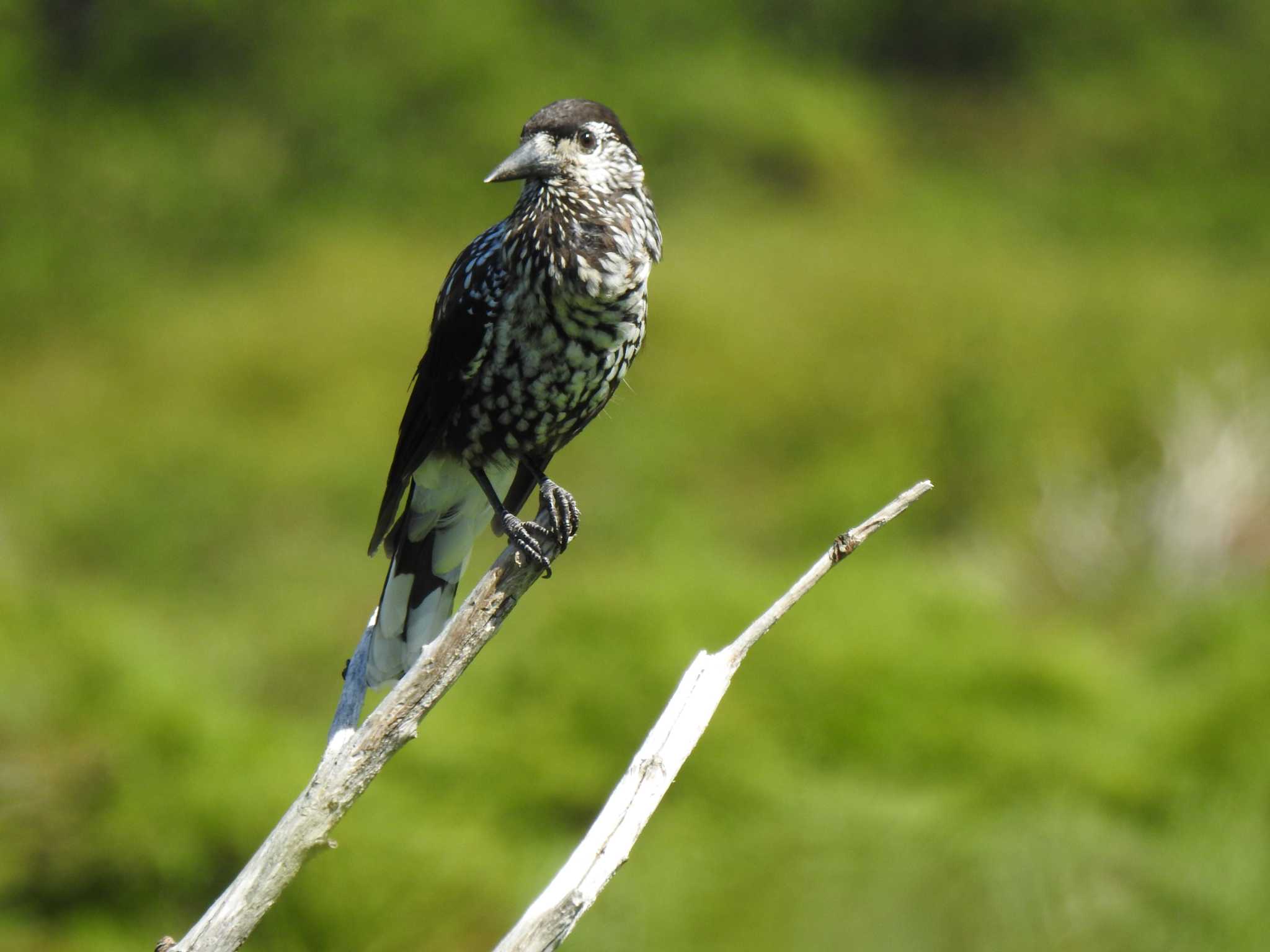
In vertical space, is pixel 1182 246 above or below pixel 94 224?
below

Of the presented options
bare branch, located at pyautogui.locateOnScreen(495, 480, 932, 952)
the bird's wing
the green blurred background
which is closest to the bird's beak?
the bird's wing

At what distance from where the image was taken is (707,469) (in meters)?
12.4

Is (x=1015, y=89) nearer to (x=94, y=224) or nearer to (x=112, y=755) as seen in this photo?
(x=94, y=224)

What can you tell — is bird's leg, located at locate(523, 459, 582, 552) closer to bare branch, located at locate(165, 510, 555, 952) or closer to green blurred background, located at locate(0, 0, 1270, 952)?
bare branch, located at locate(165, 510, 555, 952)

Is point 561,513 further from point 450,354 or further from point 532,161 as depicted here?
point 532,161

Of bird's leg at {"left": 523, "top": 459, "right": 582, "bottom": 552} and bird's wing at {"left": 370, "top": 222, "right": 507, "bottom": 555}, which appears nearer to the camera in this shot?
bird's leg at {"left": 523, "top": 459, "right": 582, "bottom": 552}

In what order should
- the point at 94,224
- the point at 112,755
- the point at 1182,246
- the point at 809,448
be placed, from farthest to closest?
the point at 1182,246 → the point at 94,224 → the point at 809,448 → the point at 112,755

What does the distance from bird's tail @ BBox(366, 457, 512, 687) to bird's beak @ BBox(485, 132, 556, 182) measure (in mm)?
752

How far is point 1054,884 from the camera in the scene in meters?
5.22

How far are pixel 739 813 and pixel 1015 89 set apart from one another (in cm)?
1302

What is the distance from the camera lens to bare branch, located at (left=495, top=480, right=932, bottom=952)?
2.39 m

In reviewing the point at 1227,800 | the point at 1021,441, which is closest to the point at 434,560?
the point at 1227,800

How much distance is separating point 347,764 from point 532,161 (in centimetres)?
139

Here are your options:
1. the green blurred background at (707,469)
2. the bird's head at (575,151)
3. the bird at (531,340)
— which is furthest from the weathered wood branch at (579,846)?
the green blurred background at (707,469)
